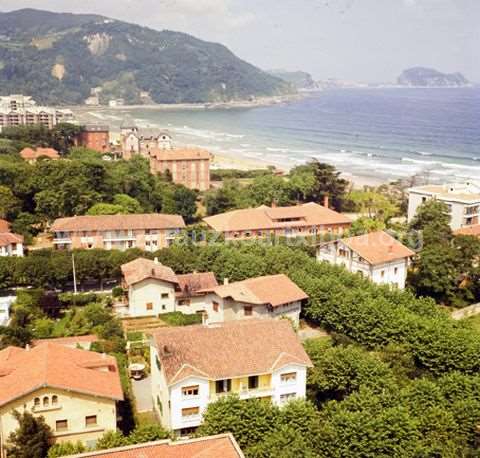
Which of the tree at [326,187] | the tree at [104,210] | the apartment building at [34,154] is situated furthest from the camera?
the apartment building at [34,154]

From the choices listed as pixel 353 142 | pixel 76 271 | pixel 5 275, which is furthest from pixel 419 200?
pixel 353 142

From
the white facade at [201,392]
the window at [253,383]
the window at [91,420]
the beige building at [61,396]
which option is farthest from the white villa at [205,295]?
the window at [91,420]

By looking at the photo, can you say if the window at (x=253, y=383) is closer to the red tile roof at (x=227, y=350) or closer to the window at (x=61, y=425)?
the red tile roof at (x=227, y=350)

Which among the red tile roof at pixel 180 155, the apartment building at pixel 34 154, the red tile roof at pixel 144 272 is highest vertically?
the red tile roof at pixel 180 155

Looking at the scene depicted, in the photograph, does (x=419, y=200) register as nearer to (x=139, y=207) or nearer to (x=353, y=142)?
(x=139, y=207)

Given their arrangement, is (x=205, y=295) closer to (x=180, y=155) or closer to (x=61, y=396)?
(x=61, y=396)

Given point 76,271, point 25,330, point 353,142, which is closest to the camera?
point 25,330

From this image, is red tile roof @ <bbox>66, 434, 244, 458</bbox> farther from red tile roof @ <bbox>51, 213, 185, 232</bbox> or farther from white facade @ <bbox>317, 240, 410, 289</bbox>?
red tile roof @ <bbox>51, 213, 185, 232</bbox>
